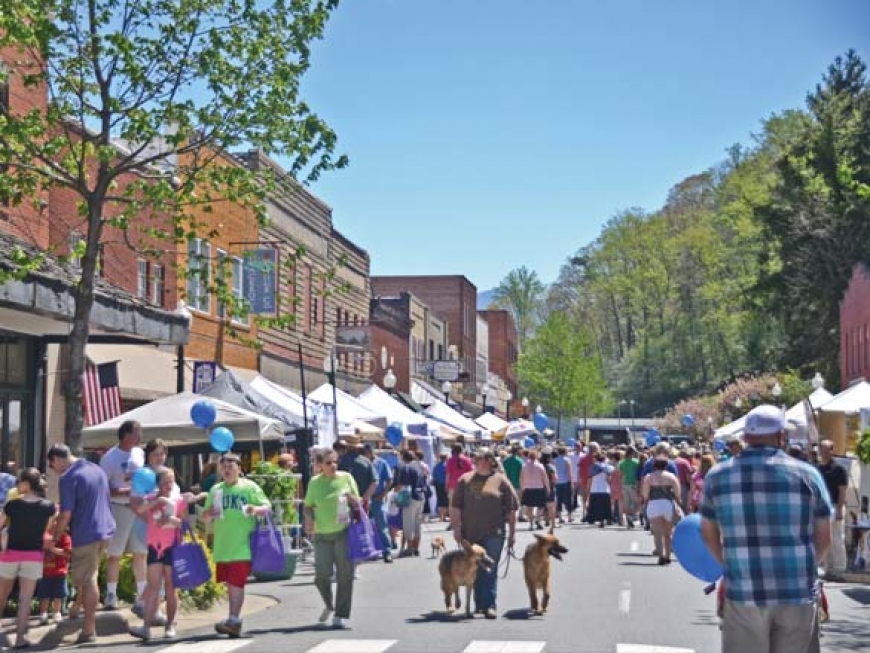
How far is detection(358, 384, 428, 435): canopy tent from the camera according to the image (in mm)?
34062

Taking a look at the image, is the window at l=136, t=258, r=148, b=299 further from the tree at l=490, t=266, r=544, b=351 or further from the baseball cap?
the tree at l=490, t=266, r=544, b=351

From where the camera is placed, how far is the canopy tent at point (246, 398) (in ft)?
78.8

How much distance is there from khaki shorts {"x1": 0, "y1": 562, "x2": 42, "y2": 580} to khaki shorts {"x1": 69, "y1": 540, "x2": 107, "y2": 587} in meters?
0.45

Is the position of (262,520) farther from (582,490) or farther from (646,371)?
(646,371)

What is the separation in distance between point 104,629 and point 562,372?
8414cm

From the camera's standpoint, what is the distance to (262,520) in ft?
46.3

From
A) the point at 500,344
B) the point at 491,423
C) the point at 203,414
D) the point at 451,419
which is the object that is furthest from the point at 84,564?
the point at 500,344

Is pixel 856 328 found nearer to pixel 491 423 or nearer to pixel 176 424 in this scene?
pixel 491 423

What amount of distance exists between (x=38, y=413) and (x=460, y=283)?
67.5 metres

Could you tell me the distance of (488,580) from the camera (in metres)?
15.3

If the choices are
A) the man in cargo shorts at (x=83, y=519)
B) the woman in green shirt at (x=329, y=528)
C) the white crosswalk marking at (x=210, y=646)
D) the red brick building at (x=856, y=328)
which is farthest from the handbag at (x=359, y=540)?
the red brick building at (x=856, y=328)

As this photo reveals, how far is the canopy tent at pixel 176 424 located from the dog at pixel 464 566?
651 centimetres

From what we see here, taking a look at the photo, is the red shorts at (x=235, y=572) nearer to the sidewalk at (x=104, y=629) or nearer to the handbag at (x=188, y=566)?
the handbag at (x=188, y=566)

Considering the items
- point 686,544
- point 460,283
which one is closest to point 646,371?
point 460,283
